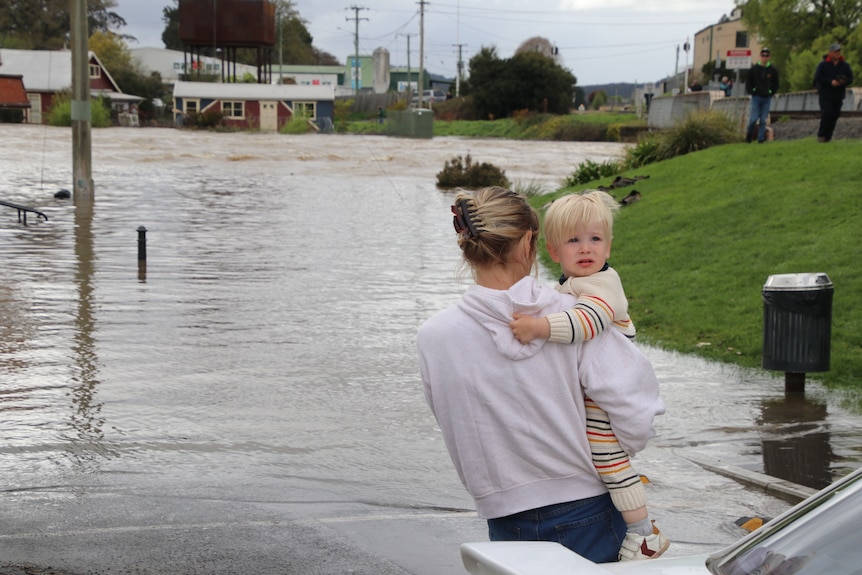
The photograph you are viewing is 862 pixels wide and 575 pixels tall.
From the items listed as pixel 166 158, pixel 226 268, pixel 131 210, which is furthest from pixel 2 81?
pixel 226 268

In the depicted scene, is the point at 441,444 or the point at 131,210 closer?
the point at 441,444

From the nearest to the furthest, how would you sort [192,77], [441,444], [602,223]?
1. [602,223]
2. [441,444]
3. [192,77]

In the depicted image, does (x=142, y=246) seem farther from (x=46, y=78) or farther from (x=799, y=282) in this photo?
(x=46, y=78)

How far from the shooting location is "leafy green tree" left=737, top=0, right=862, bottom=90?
57.9 metres

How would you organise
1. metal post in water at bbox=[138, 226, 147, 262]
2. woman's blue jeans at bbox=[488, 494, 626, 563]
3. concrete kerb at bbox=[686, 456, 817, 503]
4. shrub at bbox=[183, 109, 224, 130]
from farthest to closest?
1. shrub at bbox=[183, 109, 224, 130]
2. metal post in water at bbox=[138, 226, 147, 262]
3. concrete kerb at bbox=[686, 456, 817, 503]
4. woman's blue jeans at bbox=[488, 494, 626, 563]

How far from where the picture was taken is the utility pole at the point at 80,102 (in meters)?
23.6

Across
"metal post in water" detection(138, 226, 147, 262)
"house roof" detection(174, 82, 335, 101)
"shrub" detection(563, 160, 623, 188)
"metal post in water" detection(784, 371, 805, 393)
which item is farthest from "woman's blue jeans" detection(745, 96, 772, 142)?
"house roof" detection(174, 82, 335, 101)

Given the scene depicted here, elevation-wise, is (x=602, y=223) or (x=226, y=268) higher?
(x=602, y=223)

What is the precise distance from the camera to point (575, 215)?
3158mm

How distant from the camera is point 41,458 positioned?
687 cm

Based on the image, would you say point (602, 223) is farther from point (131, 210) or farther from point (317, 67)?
point (317, 67)

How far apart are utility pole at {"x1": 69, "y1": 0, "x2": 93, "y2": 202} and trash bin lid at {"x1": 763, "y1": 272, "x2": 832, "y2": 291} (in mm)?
18199

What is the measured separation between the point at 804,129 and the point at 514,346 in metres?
24.8

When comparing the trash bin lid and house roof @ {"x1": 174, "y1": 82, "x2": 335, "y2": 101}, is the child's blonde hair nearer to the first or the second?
the trash bin lid
